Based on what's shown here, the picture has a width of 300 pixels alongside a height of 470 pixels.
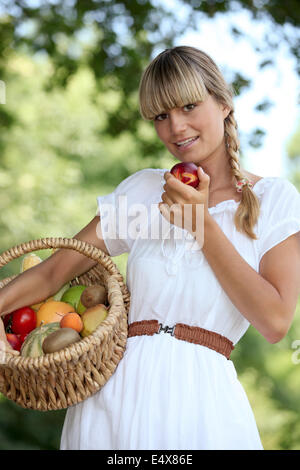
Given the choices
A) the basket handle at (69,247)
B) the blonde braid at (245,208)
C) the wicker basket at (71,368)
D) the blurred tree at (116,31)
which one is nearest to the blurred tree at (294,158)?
the blurred tree at (116,31)

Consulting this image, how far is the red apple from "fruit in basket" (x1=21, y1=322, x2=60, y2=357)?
56cm

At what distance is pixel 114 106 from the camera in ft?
13.1

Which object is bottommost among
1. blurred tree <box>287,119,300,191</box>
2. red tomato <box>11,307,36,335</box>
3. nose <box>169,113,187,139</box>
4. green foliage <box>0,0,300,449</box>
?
red tomato <box>11,307,36,335</box>

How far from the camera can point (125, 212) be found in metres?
1.81

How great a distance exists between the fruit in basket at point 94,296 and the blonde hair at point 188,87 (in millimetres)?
438

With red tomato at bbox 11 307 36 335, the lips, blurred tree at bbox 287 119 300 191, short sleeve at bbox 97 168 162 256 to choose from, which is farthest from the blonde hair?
blurred tree at bbox 287 119 300 191

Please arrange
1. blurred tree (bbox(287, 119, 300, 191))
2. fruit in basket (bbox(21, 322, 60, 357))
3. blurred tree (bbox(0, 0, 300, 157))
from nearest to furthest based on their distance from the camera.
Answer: fruit in basket (bbox(21, 322, 60, 357)), blurred tree (bbox(0, 0, 300, 157)), blurred tree (bbox(287, 119, 300, 191))

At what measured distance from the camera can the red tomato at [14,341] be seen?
1.61 meters

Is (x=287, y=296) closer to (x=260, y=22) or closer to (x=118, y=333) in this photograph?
(x=118, y=333)

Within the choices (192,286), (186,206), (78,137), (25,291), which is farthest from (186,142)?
(78,137)

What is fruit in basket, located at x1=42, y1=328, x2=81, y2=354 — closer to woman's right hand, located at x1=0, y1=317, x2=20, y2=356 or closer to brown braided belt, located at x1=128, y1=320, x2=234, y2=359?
woman's right hand, located at x1=0, y1=317, x2=20, y2=356

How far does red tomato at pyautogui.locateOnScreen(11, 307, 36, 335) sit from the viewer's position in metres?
1.67

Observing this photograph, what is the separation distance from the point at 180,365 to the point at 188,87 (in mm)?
798

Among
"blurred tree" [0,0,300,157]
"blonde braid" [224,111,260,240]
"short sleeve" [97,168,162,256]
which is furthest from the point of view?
"blurred tree" [0,0,300,157]
